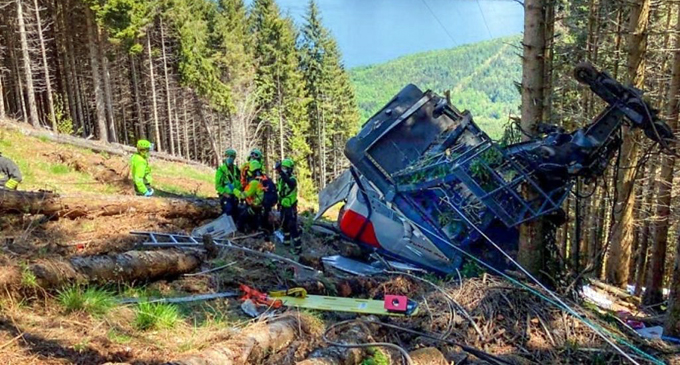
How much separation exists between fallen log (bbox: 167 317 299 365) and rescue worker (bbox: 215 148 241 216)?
5.15 metres

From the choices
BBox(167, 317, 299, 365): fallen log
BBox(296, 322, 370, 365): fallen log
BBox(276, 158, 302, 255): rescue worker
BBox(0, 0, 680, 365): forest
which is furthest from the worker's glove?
BBox(296, 322, 370, 365): fallen log

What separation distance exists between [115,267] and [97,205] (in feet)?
12.4

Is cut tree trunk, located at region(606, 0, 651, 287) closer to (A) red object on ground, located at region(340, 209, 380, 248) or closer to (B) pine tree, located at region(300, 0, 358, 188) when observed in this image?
(A) red object on ground, located at region(340, 209, 380, 248)

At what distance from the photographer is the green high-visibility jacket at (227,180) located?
31.9 ft

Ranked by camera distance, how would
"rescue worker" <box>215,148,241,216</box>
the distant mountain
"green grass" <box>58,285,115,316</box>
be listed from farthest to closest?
the distant mountain < "rescue worker" <box>215,148,241,216</box> < "green grass" <box>58,285,115,316</box>

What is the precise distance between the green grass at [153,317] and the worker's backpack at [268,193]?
5.01 metres

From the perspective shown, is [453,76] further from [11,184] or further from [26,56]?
[11,184]

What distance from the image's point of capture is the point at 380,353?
436 cm

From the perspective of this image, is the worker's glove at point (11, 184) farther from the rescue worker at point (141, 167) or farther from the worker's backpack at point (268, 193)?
the worker's backpack at point (268, 193)

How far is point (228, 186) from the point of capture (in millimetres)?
9750

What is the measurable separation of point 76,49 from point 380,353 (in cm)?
3617

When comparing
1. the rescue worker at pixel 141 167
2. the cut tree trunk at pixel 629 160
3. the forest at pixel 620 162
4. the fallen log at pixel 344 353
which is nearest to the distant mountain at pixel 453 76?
the forest at pixel 620 162

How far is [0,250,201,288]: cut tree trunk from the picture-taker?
15.3ft

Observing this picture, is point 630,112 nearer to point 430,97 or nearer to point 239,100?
point 430,97
